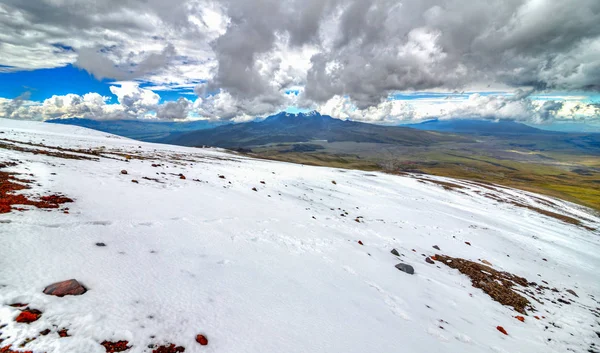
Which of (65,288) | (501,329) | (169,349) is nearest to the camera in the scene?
(169,349)

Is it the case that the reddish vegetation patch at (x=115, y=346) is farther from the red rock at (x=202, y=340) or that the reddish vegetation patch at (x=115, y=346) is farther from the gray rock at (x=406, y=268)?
the gray rock at (x=406, y=268)

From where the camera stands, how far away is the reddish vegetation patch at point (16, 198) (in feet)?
35.2

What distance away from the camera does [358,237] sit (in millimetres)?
19312

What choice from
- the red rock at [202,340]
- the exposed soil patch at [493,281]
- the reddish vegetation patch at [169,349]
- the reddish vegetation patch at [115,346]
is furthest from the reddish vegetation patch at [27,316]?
the exposed soil patch at [493,281]

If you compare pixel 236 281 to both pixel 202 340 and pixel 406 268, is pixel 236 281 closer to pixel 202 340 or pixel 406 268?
pixel 202 340

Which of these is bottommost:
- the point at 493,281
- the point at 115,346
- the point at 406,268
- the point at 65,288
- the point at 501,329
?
the point at 493,281

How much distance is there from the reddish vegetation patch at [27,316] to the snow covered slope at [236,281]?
99 mm

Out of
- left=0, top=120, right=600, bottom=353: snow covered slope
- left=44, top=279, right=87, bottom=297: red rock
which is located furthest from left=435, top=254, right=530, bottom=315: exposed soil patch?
left=44, top=279, right=87, bottom=297: red rock

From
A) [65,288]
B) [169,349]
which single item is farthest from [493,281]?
[65,288]

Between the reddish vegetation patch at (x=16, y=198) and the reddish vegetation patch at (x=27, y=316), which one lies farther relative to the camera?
the reddish vegetation patch at (x=16, y=198)

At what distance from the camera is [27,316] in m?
5.27

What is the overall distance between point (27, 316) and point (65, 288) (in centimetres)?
116

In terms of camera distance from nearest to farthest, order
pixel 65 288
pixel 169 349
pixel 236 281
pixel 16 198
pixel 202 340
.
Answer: pixel 169 349
pixel 202 340
pixel 65 288
pixel 236 281
pixel 16 198

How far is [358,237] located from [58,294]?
54.5ft
